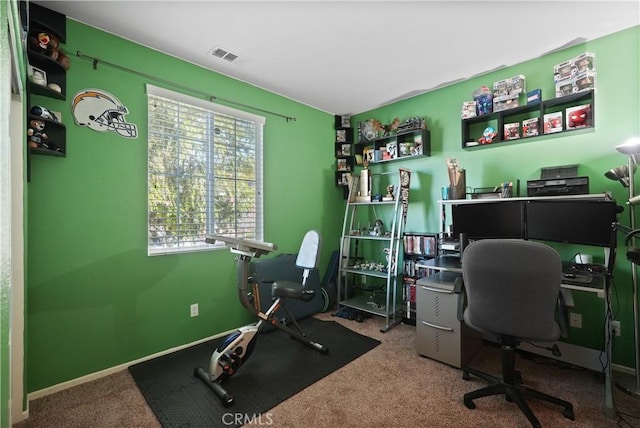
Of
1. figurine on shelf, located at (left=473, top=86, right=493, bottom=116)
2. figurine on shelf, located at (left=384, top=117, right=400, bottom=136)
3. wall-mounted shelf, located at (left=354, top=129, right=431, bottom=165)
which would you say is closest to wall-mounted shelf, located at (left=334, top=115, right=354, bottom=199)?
wall-mounted shelf, located at (left=354, top=129, right=431, bottom=165)

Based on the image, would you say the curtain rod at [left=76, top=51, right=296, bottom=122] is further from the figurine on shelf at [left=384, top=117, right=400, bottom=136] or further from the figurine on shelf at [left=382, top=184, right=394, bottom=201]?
the figurine on shelf at [left=382, top=184, right=394, bottom=201]

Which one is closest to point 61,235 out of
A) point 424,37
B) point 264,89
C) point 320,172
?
point 264,89

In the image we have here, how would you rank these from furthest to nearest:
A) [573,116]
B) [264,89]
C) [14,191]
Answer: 1. [264,89]
2. [573,116]
3. [14,191]

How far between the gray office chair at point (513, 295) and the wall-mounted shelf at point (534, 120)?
146cm

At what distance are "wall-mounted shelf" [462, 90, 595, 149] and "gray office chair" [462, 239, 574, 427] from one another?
1.46 meters

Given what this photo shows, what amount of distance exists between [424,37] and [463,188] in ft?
4.64

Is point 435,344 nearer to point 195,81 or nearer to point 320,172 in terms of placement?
point 320,172

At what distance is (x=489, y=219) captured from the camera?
254cm

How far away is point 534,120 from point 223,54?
280 cm

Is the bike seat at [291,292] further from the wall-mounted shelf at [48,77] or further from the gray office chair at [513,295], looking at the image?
the wall-mounted shelf at [48,77]

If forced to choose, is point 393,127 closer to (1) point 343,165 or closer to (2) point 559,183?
(1) point 343,165

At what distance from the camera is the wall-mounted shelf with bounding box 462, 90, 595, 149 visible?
2273 millimetres

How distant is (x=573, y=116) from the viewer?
2.29 m

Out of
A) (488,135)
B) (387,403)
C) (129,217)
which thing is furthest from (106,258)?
(488,135)
